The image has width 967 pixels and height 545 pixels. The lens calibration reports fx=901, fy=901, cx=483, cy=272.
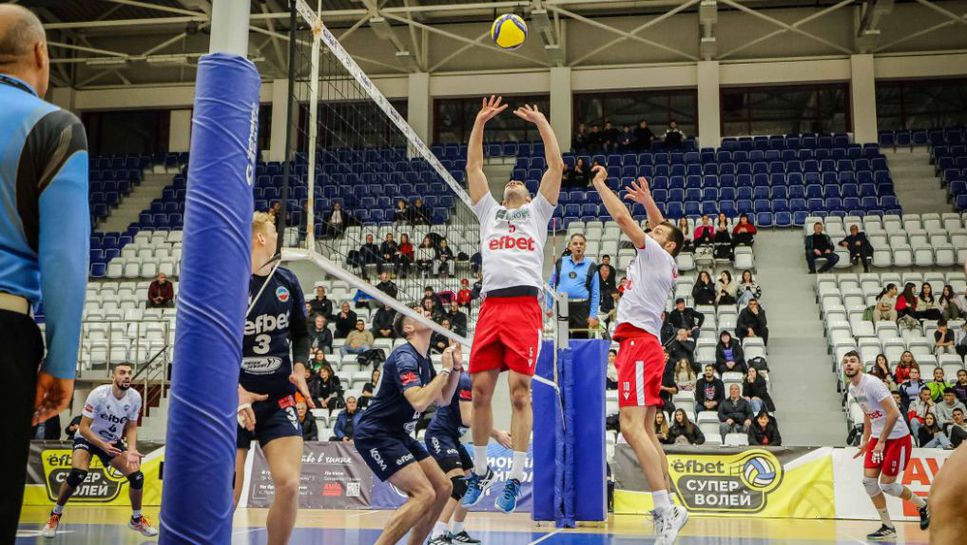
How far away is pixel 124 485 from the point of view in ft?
46.8

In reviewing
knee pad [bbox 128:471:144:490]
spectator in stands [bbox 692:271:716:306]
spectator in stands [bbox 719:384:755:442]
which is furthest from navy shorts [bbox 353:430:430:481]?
spectator in stands [bbox 692:271:716:306]

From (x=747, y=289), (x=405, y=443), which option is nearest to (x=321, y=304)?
(x=747, y=289)

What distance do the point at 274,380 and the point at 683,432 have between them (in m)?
9.57

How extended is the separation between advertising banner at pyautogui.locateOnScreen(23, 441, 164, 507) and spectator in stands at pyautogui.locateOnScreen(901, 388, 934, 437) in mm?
11631

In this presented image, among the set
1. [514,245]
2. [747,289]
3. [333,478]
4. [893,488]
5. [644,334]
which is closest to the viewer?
[514,245]

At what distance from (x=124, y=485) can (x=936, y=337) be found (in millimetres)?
13990

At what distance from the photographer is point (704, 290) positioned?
17.8 m

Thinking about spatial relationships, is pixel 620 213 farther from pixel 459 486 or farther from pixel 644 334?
pixel 459 486

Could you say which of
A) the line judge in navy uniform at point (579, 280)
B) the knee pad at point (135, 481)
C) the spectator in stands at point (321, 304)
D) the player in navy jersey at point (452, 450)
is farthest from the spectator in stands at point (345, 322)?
the player in navy jersey at point (452, 450)

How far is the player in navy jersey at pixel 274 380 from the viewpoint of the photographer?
5.36m

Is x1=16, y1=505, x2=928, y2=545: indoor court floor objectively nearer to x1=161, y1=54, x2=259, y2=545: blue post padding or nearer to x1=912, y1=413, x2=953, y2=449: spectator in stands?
x1=912, y1=413, x2=953, y2=449: spectator in stands

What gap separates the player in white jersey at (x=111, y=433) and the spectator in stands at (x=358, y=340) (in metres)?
6.59

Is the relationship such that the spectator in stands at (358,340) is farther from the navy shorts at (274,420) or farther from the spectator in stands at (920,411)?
the navy shorts at (274,420)

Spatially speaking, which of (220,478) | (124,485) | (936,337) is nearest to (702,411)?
(936,337)
